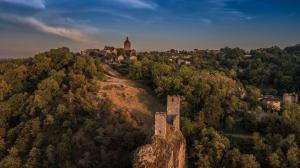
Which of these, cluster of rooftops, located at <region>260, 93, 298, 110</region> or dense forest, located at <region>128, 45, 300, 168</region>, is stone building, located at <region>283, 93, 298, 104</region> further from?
dense forest, located at <region>128, 45, 300, 168</region>

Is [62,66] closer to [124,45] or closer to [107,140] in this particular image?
[107,140]

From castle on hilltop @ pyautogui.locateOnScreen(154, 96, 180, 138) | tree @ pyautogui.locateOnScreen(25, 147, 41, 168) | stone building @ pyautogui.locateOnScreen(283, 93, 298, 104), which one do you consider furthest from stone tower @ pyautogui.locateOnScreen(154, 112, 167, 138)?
stone building @ pyautogui.locateOnScreen(283, 93, 298, 104)

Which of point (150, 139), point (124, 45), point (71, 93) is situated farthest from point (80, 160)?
point (124, 45)

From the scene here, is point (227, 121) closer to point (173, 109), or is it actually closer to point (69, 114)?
point (173, 109)

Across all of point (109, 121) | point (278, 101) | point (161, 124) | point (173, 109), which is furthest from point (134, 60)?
point (161, 124)

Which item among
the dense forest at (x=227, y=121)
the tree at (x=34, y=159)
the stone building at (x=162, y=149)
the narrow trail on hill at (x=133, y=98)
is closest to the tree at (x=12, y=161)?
the tree at (x=34, y=159)

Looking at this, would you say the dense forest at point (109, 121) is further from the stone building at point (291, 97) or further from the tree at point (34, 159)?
the stone building at point (291, 97)
